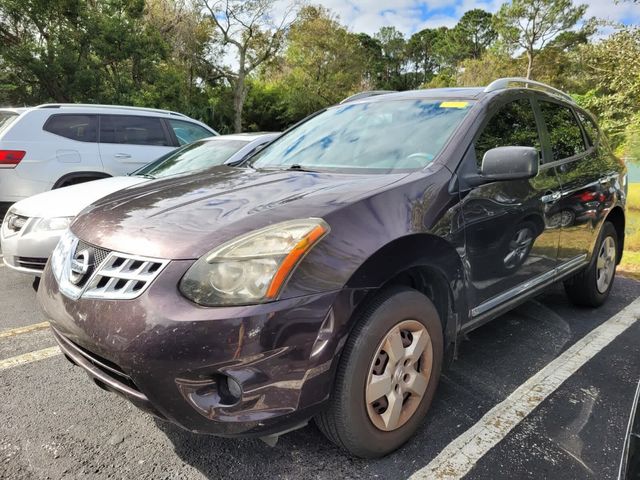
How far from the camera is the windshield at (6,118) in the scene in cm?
573

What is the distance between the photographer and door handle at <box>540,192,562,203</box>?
9.37 ft

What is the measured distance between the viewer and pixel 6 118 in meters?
5.98

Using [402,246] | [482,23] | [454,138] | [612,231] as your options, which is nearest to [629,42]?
[612,231]

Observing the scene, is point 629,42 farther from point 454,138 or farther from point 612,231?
point 454,138

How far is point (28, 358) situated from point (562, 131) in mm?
3944

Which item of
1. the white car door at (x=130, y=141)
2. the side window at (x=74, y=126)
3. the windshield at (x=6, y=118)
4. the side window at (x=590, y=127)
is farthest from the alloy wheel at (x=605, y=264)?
the windshield at (x=6, y=118)

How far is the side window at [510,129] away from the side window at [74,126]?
5280mm

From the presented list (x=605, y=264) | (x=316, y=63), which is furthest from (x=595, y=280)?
(x=316, y=63)

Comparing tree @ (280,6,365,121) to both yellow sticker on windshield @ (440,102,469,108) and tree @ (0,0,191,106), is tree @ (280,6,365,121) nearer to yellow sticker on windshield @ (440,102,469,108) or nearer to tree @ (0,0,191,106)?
tree @ (0,0,191,106)

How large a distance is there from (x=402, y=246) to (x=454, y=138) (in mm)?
792

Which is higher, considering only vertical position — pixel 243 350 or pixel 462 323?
pixel 243 350

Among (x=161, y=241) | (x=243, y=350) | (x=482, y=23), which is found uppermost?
(x=482, y=23)

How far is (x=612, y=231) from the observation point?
13.1 ft

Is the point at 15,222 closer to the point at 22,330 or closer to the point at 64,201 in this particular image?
the point at 64,201
